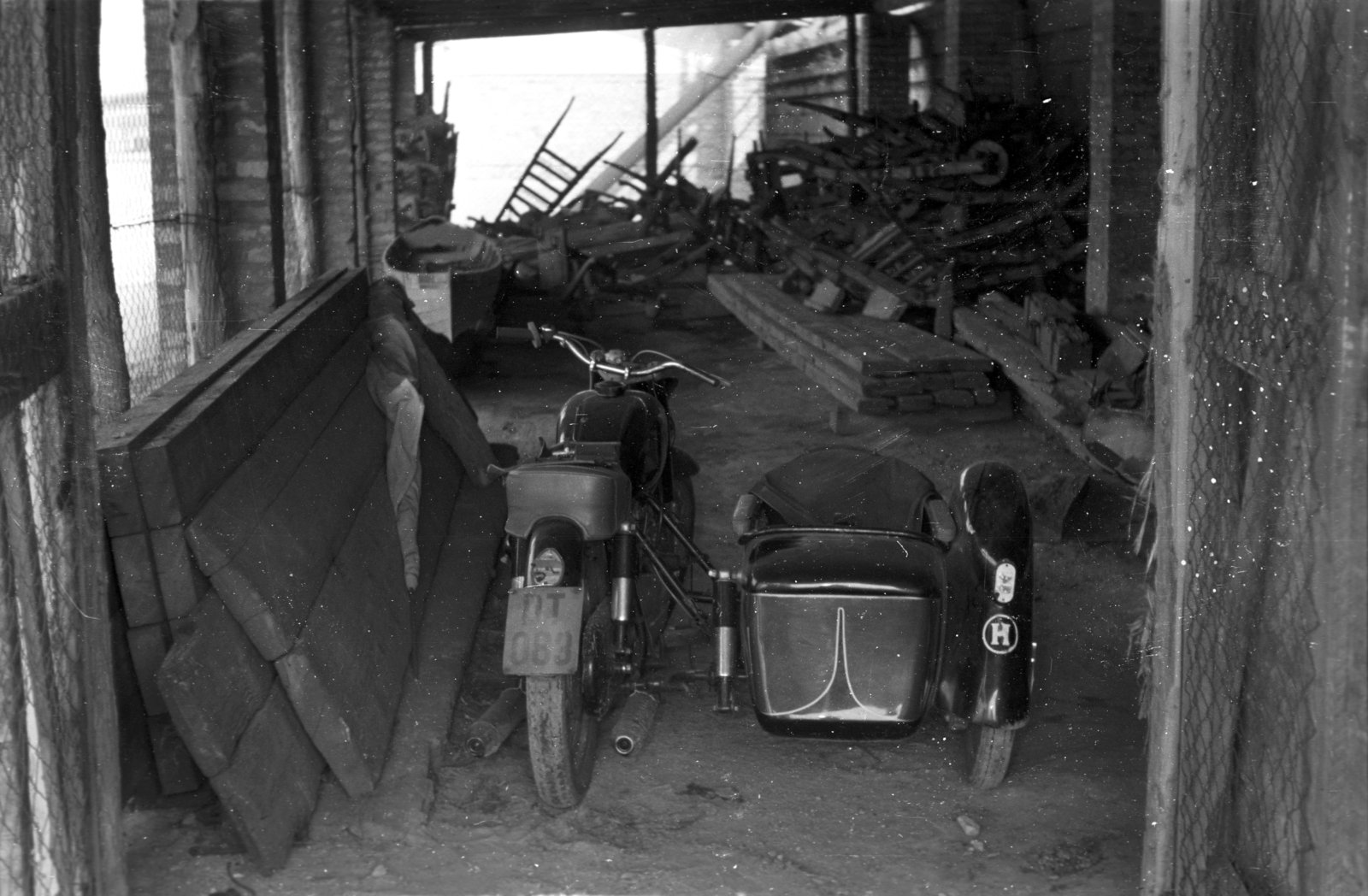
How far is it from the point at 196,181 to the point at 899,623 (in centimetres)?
478

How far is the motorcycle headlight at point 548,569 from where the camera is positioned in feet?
12.6

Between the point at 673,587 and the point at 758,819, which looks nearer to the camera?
the point at 758,819

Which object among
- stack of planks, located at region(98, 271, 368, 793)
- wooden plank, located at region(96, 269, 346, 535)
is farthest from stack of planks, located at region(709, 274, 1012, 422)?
stack of planks, located at region(98, 271, 368, 793)

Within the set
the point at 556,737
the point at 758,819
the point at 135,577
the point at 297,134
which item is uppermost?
the point at 297,134

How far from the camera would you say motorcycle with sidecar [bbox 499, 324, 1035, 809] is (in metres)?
3.64

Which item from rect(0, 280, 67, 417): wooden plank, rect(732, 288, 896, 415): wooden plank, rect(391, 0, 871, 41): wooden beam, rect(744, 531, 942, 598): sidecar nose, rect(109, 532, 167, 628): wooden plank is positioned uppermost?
rect(391, 0, 871, 41): wooden beam

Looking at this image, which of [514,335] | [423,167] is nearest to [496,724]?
[514,335]

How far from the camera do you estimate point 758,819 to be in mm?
3896

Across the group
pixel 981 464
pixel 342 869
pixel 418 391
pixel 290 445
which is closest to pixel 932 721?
pixel 981 464

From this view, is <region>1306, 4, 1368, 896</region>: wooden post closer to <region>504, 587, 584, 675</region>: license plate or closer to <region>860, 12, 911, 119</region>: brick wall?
<region>504, 587, 584, 675</region>: license plate

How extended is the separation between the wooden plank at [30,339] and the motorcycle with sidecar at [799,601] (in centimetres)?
136

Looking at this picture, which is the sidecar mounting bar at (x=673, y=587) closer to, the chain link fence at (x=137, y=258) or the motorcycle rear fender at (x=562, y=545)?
the motorcycle rear fender at (x=562, y=545)

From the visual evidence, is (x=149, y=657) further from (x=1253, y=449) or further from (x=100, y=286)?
(x=1253, y=449)

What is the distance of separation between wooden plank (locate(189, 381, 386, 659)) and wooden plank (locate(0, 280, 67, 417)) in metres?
0.70
